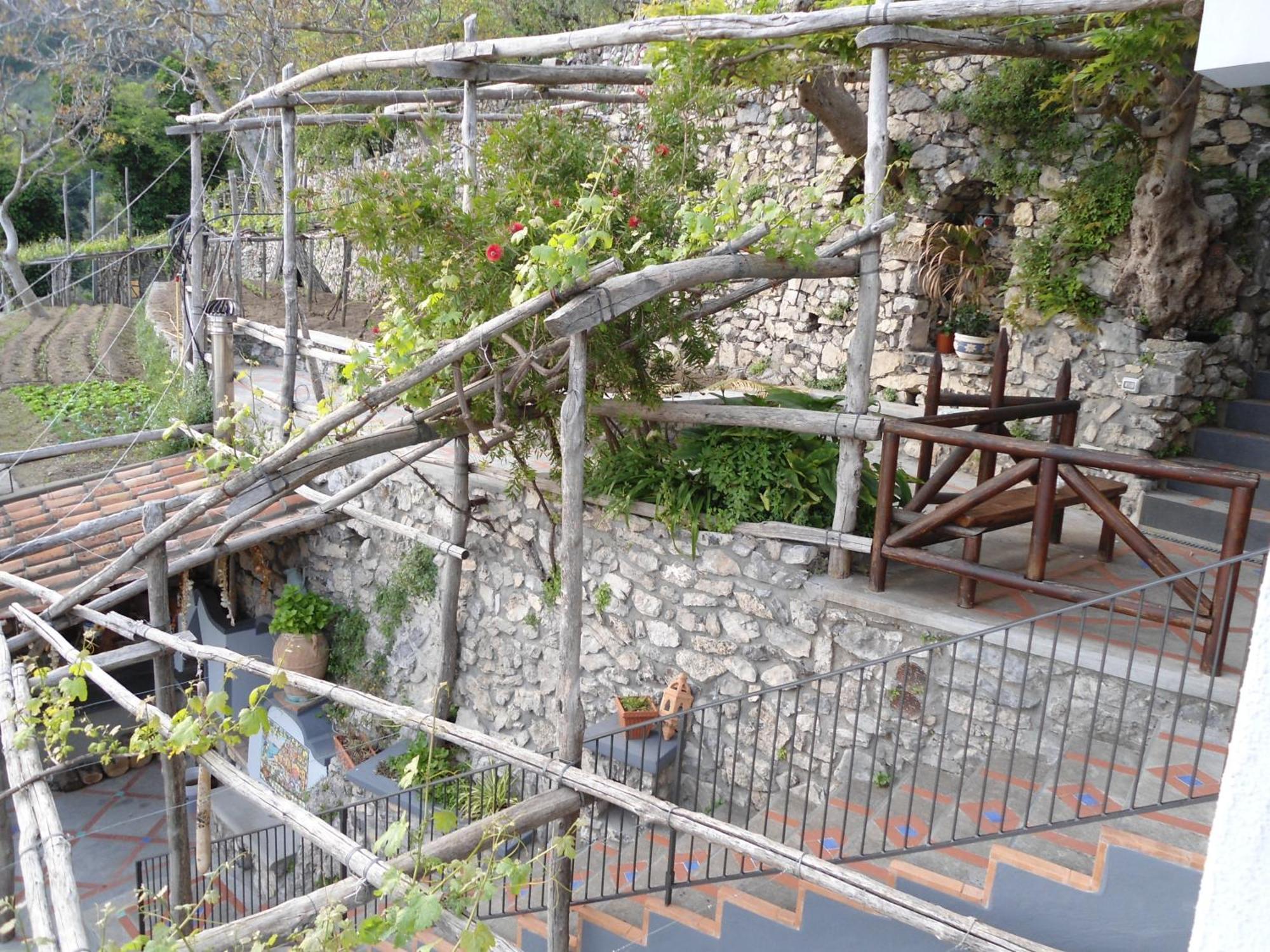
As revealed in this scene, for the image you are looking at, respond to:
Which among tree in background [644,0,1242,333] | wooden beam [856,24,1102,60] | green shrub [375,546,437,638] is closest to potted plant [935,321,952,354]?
tree in background [644,0,1242,333]

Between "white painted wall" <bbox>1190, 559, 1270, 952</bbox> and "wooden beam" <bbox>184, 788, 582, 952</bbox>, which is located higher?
"white painted wall" <bbox>1190, 559, 1270, 952</bbox>

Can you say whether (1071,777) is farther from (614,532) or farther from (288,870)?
(288,870)

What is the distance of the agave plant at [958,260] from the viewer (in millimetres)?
7977

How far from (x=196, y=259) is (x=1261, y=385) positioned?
8.51 metres

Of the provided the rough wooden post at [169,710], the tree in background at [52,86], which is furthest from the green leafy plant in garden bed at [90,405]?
the rough wooden post at [169,710]

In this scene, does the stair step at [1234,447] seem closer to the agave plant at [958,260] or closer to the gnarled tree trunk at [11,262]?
the agave plant at [958,260]

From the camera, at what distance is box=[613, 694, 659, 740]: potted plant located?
543cm

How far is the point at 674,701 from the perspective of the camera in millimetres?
5359

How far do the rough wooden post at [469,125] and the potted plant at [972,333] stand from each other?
4158 millimetres

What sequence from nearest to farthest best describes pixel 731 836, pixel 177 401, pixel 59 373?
pixel 731 836 < pixel 177 401 < pixel 59 373

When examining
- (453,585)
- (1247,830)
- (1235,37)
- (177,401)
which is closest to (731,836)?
(1247,830)

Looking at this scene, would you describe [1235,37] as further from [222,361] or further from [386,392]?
[222,361]

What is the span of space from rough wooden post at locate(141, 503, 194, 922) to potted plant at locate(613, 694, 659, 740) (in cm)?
231

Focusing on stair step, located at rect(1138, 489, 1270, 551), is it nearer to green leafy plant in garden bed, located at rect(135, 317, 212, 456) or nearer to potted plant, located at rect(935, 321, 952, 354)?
potted plant, located at rect(935, 321, 952, 354)
